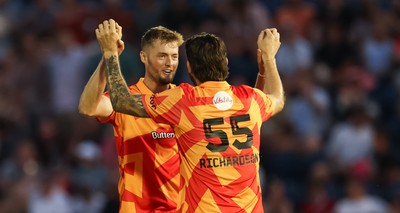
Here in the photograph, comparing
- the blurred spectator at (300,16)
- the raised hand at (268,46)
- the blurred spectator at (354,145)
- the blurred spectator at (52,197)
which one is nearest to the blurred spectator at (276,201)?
the blurred spectator at (354,145)

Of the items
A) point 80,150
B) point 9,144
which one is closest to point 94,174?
point 80,150

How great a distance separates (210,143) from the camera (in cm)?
785

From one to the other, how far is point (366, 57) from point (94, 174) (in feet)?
13.7

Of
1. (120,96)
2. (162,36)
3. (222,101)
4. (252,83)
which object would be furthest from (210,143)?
(252,83)

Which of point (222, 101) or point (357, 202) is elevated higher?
point (222, 101)

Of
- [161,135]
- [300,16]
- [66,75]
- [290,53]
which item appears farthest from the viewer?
[66,75]

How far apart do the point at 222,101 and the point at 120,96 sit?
0.71m

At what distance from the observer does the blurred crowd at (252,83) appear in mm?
14844

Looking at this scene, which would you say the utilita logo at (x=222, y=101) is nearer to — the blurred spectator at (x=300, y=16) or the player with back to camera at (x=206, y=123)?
the player with back to camera at (x=206, y=123)

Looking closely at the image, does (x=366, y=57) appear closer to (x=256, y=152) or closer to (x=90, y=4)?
(x=90, y=4)

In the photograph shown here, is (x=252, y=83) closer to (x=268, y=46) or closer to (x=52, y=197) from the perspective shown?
(x=52, y=197)

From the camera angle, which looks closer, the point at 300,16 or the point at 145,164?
the point at 145,164

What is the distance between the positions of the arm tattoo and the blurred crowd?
5993 mm

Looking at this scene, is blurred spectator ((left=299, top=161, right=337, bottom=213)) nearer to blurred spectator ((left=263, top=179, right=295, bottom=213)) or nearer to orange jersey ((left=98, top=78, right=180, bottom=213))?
blurred spectator ((left=263, top=179, right=295, bottom=213))
